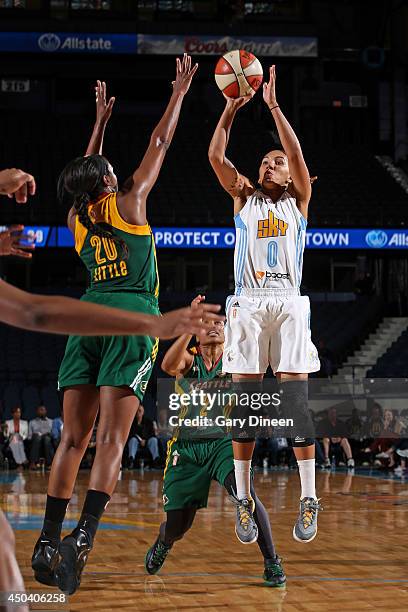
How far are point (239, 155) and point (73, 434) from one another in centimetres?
1965

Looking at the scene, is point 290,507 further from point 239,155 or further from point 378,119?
point 378,119

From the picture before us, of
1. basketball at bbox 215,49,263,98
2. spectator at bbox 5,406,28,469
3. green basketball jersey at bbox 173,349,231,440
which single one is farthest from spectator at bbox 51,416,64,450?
basketball at bbox 215,49,263,98

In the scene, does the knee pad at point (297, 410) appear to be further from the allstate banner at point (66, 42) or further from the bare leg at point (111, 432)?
the allstate banner at point (66, 42)

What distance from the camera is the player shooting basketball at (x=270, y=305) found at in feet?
20.0

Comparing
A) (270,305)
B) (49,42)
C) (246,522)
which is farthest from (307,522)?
(49,42)

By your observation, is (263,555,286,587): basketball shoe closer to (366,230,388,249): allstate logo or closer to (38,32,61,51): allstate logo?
(366,230,388,249): allstate logo

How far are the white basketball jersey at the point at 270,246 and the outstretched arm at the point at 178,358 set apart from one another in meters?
0.63

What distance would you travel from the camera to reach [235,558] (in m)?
7.53

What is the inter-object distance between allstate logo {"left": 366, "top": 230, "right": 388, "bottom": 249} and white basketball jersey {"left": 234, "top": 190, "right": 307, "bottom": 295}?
14785 millimetres

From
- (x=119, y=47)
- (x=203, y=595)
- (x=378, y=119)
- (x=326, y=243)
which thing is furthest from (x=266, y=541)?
(x=378, y=119)

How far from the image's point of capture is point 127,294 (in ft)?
15.9

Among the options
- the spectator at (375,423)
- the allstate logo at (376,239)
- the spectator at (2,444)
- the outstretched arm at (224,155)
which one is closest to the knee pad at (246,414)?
the outstretched arm at (224,155)

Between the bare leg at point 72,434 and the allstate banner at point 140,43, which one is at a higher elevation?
the allstate banner at point 140,43

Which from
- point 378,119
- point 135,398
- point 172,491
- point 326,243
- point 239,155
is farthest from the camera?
point 378,119
